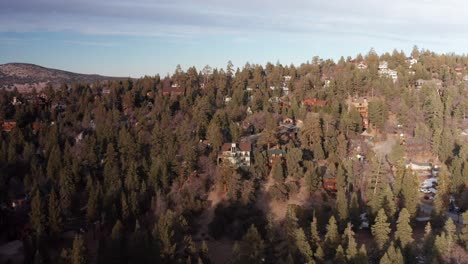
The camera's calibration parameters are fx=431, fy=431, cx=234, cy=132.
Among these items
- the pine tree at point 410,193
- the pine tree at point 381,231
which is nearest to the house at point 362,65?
the pine tree at point 410,193

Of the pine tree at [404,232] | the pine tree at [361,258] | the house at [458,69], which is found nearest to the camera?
the pine tree at [361,258]

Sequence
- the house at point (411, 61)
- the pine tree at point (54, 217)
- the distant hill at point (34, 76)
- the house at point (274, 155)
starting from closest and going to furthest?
the pine tree at point (54, 217) → the house at point (274, 155) → the house at point (411, 61) → the distant hill at point (34, 76)

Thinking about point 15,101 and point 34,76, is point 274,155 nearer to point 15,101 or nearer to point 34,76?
point 15,101

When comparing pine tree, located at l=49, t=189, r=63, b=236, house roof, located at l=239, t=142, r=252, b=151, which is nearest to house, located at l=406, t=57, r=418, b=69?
house roof, located at l=239, t=142, r=252, b=151

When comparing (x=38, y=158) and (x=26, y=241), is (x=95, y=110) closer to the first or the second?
(x=38, y=158)

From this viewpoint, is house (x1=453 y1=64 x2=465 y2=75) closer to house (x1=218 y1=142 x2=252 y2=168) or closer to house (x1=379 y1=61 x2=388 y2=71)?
house (x1=379 y1=61 x2=388 y2=71)

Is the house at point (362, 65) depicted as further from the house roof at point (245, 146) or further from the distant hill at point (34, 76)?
the distant hill at point (34, 76)
